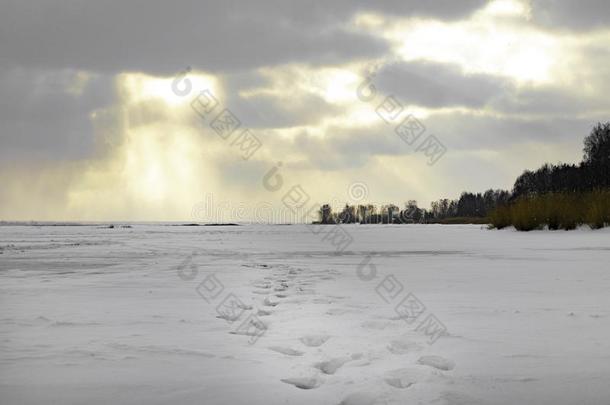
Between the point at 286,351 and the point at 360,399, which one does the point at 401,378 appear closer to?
the point at 360,399

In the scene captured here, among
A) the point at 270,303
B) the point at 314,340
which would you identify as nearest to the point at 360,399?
the point at 314,340

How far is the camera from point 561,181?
69.6 metres

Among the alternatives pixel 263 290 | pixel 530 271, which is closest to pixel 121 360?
pixel 263 290

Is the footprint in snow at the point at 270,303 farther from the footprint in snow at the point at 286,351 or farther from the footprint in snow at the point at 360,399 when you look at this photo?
the footprint in snow at the point at 360,399

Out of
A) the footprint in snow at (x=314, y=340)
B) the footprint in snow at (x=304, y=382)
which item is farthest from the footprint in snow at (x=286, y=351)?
the footprint in snow at (x=304, y=382)

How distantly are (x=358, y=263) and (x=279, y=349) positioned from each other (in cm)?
668

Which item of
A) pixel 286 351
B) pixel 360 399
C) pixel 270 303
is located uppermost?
pixel 270 303

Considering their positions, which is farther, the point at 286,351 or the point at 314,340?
the point at 314,340

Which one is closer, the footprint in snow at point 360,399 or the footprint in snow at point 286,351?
the footprint in snow at point 360,399

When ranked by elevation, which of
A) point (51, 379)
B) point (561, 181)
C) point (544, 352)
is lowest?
point (544, 352)

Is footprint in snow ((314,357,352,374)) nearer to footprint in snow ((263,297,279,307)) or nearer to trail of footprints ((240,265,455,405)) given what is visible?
trail of footprints ((240,265,455,405))

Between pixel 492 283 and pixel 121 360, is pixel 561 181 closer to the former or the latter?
pixel 492 283

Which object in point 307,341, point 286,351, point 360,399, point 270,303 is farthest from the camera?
point 270,303

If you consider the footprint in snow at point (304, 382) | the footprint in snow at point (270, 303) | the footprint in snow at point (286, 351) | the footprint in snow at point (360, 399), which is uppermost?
the footprint in snow at point (270, 303)
